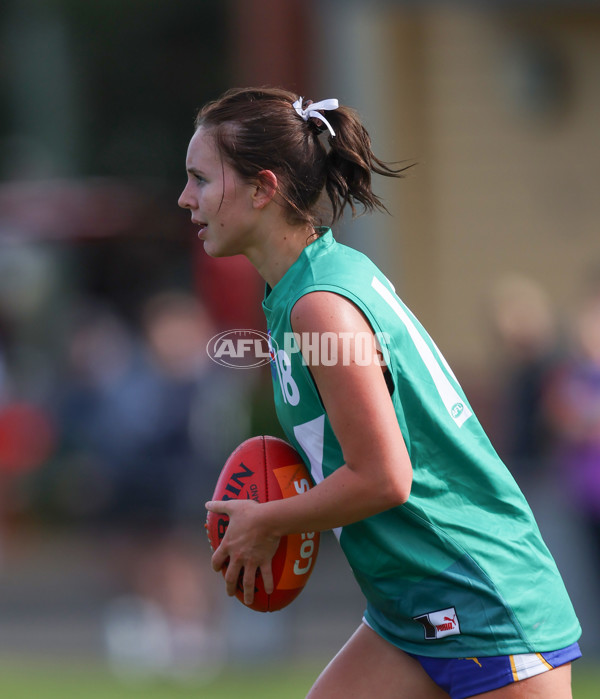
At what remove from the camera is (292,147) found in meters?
3.09

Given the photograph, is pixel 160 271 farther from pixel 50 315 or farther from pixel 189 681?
pixel 189 681

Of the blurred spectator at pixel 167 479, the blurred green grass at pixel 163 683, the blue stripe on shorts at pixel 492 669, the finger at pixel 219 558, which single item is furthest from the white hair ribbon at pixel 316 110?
the blurred spectator at pixel 167 479

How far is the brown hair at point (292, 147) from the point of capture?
121 inches

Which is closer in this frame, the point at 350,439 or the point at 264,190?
the point at 350,439

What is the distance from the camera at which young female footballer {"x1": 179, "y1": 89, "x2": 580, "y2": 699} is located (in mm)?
2787

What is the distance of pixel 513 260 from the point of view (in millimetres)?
11156

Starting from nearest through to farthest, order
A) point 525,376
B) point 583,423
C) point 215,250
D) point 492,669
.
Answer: point 492,669 < point 215,250 < point 583,423 < point 525,376

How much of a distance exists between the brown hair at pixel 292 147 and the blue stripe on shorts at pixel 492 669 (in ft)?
4.19

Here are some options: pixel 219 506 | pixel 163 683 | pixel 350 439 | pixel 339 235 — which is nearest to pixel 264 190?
pixel 350 439

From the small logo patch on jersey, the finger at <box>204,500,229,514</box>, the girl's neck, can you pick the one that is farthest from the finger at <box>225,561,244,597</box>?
the girl's neck

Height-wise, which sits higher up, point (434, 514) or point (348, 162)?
point (348, 162)

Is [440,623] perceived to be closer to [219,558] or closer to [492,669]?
[492,669]

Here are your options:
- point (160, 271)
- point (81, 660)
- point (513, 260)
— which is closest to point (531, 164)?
point (513, 260)

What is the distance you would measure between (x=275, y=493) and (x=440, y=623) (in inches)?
22.7
